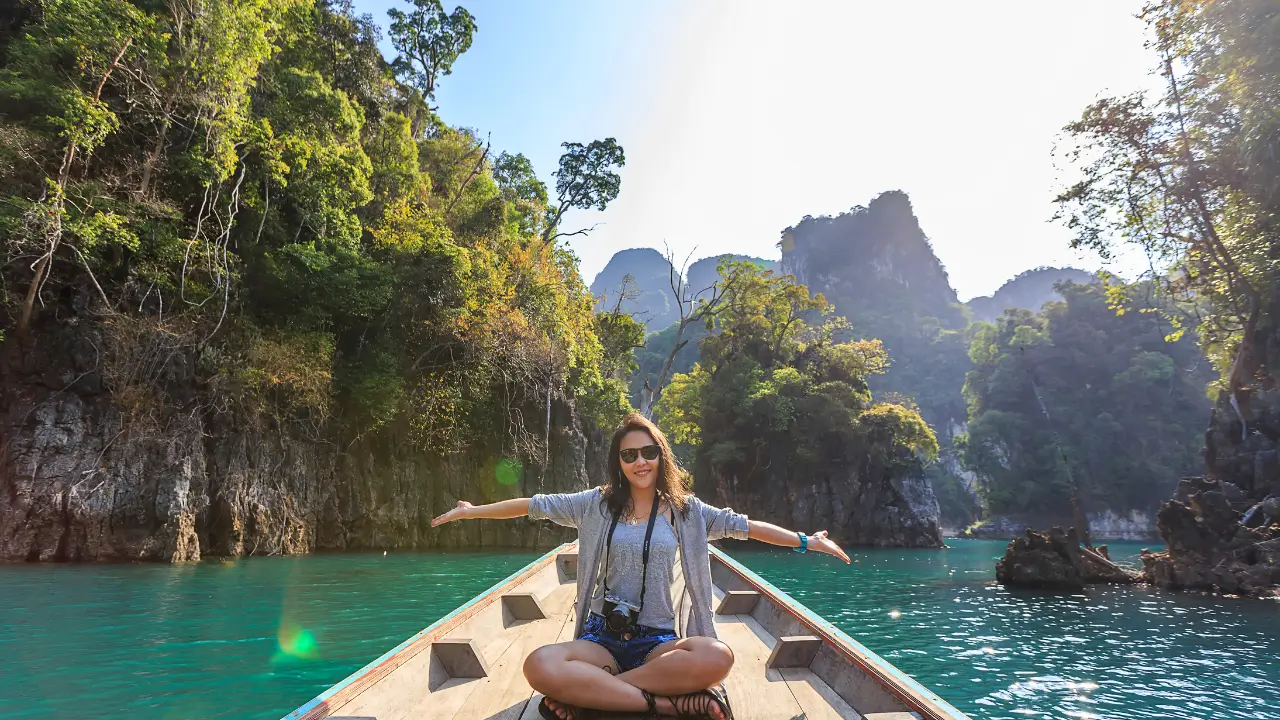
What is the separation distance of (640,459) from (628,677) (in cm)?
84

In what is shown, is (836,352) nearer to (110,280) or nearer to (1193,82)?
(1193,82)

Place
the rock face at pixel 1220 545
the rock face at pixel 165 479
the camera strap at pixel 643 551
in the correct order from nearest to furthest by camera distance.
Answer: the camera strap at pixel 643 551 < the rock face at pixel 165 479 < the rock face at pixel 1220 545

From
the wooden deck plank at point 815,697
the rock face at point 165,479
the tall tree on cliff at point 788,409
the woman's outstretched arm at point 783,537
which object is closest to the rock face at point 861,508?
the tall tree on cliff at point 788,409

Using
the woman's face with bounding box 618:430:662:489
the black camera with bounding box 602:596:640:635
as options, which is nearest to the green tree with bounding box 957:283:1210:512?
the woman's face with bounding box 618:430:662:489

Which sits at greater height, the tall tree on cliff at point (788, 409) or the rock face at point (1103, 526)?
the tall tree on cliff at point (788, 409)

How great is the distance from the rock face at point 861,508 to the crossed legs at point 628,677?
31.3 m

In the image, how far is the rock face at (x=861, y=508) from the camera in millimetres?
31516

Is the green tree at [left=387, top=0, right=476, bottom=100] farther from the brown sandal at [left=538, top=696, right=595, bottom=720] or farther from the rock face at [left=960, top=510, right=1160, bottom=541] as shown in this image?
the rock face at [left=960, top=510, right=1160, bottom=541]

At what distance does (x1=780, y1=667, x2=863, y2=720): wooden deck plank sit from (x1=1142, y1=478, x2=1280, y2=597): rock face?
13953 millimetres

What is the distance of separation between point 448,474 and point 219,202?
8.90 m

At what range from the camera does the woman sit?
7.02 feet

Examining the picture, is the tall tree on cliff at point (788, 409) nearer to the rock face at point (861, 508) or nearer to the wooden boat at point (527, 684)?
the rock face at point (861, 508)

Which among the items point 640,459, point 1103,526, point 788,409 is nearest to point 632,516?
point 640,459

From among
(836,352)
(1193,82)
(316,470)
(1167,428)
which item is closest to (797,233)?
(1167,428)
